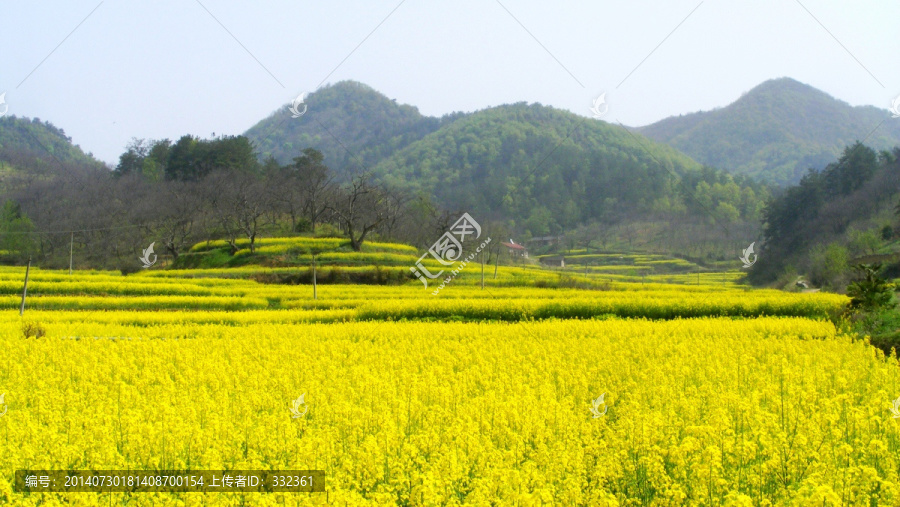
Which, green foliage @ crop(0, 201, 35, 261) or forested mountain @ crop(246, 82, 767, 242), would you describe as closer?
green foliage @ crop(0, 201, 35, 261)

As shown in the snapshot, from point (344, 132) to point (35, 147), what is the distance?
75460 mm

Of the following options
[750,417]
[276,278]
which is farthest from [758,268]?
[750,417]

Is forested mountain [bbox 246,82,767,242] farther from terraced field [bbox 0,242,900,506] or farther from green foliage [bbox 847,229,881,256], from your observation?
terraced field [bbox 0,242,900,506]

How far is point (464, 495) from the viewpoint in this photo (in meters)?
6.42

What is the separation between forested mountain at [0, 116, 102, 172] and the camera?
93.3 metres

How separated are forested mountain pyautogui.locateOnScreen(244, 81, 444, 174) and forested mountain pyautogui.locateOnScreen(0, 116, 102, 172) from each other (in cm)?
3660

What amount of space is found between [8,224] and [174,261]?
19.3 m

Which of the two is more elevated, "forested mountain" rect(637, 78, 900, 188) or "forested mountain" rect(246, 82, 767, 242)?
"forested mountain" rect(637, 78, 900, 188)

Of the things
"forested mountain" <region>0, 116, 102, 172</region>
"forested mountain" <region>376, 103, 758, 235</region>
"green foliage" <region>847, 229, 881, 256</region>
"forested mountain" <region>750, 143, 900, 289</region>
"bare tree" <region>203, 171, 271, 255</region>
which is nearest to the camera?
"green foliage" <region>847, 229, 881, 256</region>

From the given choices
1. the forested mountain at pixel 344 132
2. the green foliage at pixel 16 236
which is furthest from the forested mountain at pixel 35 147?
the green foliage at pixel 16 236

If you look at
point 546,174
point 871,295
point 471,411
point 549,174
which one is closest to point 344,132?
point 546,174

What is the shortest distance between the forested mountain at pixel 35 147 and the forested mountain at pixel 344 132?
3660cm

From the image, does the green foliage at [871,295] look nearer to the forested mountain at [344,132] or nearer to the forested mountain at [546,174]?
the forested mountain at [546,174]

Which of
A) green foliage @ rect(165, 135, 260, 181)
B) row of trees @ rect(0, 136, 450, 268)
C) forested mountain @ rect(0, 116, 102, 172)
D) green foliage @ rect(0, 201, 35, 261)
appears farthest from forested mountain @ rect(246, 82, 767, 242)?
green foliage @ rect(0, 201, 35, 261)
